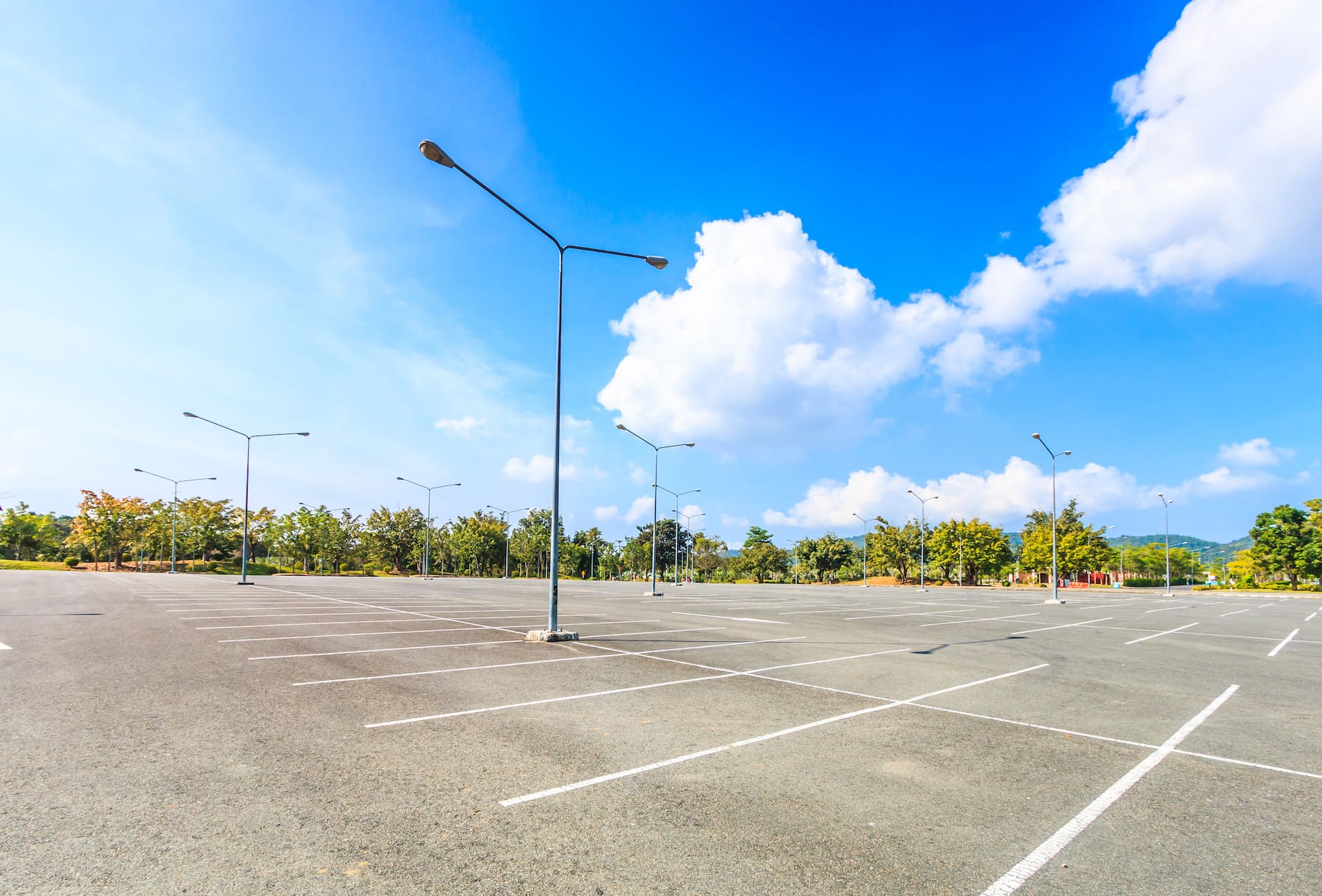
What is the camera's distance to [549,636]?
12.9m

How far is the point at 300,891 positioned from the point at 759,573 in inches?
3526

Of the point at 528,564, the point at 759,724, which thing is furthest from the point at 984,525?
the point at 759,724

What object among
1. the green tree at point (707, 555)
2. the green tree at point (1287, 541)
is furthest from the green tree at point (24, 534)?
the green tree at point (1287, 541)

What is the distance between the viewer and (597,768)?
523 centimetres

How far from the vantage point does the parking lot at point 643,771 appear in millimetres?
3574

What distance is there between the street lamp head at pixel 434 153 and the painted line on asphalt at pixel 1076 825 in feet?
42.2

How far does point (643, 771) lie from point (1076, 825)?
3.23 meters

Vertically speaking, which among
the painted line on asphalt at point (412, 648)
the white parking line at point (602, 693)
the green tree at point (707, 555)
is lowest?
the green tree at point (707, 555)

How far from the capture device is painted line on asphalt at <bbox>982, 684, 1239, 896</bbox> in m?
3.51

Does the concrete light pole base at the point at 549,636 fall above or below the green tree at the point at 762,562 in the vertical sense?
above

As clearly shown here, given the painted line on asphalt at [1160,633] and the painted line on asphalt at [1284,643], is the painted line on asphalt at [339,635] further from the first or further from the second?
the painted line on asphalt at [1284,643]

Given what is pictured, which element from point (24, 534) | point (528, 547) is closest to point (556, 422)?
point (528, 547)

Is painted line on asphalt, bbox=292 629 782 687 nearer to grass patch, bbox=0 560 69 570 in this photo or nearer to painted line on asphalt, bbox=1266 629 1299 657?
painted line on asphalt, bbox=1266 629 1299 657

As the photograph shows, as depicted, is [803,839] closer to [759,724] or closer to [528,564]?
[759,724]
